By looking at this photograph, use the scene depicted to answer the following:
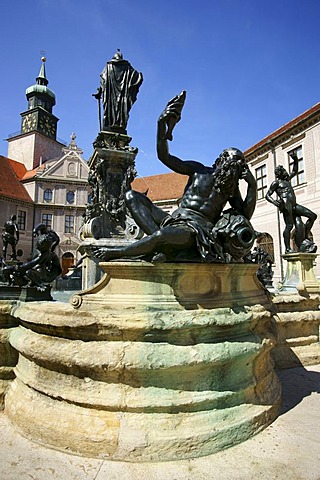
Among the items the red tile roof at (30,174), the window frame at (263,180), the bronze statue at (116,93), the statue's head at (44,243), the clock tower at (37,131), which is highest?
the clock tower at (37,131)

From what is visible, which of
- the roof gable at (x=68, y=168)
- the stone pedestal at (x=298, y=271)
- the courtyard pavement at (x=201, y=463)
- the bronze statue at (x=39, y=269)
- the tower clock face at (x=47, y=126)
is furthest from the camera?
the tower clock face at (x=47, y=126)

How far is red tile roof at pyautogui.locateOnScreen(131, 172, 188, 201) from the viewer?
111 feet

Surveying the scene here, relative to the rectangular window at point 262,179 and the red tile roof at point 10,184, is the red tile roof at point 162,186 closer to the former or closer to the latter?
the rectangular window at point 262,179

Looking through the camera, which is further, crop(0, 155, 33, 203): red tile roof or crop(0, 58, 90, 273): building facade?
crop(0, 58, 90, 273): building facade

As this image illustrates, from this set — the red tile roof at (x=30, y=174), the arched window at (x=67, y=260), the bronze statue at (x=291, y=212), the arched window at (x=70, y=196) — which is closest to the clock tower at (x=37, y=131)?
the red tile roof at (x=30, y=174)

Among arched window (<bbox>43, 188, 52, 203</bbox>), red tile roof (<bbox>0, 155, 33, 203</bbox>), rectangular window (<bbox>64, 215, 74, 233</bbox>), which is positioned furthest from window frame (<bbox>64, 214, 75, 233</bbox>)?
red tile roof (<bbox>0, 155, 33, 203</bbox>)

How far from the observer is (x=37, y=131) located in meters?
40.7

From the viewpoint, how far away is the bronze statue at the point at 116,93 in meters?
6.63

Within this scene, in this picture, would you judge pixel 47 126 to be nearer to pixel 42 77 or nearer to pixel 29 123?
pixel 29 123

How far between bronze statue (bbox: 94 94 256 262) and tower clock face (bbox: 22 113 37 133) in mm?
45409

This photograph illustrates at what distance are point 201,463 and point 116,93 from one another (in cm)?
656

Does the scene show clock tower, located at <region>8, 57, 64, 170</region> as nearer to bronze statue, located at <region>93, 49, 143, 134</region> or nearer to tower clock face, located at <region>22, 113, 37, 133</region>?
tower clock face, located at <region>22, 113, 37, 133</region>

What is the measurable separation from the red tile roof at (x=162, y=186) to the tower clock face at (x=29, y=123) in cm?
1780

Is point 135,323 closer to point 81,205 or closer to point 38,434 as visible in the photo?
point 38,434
